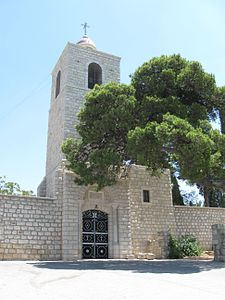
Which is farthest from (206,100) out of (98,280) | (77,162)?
(98,280)

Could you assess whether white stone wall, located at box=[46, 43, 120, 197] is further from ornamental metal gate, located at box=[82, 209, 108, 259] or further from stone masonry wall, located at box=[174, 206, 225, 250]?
stone masonry wall, located at box=[174, 206, 225, 250]

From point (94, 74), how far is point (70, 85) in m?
2.46

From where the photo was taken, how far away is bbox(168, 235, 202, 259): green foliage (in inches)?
606

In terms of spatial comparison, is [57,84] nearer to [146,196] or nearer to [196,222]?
[146,196]

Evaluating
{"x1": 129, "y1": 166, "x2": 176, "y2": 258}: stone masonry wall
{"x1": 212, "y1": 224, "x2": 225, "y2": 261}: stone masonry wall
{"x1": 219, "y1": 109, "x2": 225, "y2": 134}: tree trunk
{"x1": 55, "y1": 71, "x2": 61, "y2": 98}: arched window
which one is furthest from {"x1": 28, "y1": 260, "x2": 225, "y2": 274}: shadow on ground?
{"x1": 55, "y1": 71, "x2": 61, "y2": 98}: arched window

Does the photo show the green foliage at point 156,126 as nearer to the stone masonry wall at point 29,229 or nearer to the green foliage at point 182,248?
the stone masonry wall at point 29,229

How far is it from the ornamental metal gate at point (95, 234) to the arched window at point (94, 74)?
315 inches

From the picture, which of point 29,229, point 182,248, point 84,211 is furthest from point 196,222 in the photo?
point 29,229

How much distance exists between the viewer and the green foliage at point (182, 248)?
606 inches

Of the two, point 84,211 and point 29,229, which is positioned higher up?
point 84,211

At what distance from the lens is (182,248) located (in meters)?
16.0

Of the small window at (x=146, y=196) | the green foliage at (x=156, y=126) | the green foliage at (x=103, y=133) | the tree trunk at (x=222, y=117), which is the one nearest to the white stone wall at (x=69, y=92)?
the green foliage at (x=103, y=133)

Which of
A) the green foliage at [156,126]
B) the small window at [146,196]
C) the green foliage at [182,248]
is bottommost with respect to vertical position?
the green foliage at [182,248]

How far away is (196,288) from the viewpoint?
18.8 ft
